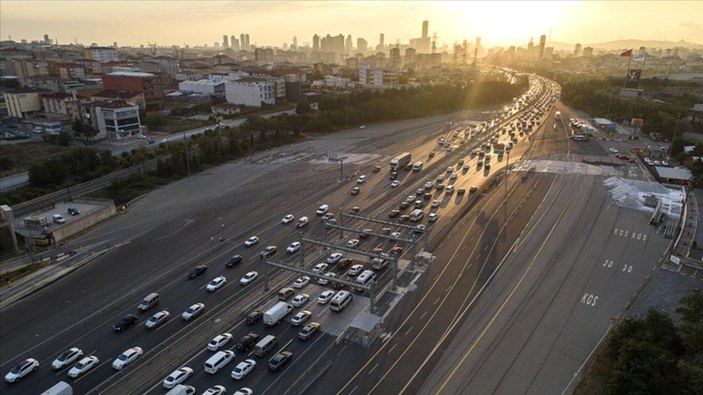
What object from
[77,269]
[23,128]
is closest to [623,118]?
[77,269]

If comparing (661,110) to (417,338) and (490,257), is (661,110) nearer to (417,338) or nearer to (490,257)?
(490,257)

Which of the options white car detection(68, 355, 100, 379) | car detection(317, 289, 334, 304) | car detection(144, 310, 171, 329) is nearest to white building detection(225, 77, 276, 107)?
car detection(317, 289, 334, 304)

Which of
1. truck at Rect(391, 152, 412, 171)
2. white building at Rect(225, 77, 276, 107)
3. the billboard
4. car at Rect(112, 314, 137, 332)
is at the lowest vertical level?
car at Rect(112, 314, 137, 332)

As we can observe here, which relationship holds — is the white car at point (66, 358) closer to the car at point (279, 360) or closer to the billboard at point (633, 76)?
the car at point (279, 360)

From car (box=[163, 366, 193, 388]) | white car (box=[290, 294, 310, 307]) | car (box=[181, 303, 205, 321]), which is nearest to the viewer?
car (box=[163, 366, 193, 388])

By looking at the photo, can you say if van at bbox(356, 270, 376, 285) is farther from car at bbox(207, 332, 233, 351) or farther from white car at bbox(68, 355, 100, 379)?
white car at bbox(68, 355, 100, 379)

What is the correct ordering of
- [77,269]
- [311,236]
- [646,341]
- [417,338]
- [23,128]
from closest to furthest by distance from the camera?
[646,341] → [417,338] → [77,269] → [311,236] → [23,128]
